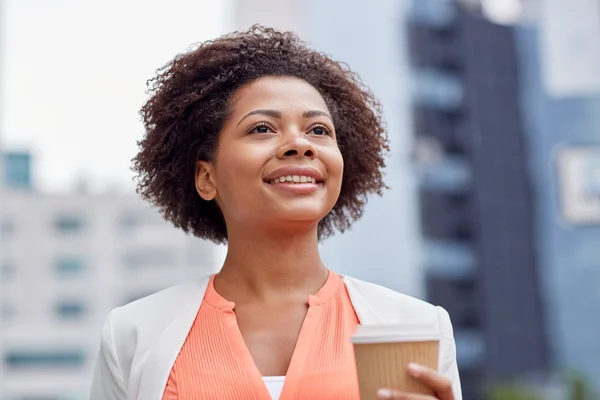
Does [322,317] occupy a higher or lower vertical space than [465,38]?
lower

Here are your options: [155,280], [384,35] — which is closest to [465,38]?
[384,35]

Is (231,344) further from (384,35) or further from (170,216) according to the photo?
(384,35)

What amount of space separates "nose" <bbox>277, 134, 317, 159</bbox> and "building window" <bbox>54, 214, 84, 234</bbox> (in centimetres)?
2999

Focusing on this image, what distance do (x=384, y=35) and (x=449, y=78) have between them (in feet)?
6.21

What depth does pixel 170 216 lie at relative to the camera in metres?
1.36

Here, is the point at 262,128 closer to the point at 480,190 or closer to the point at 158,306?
the point at 158,306

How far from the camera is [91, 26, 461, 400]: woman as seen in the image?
1086 mm

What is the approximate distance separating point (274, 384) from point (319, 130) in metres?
0.34

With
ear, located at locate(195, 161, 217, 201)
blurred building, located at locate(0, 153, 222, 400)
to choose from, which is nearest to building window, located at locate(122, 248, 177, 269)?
blurred building, located at locate(0, 153, 222, 400)

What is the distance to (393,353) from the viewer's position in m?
0.84

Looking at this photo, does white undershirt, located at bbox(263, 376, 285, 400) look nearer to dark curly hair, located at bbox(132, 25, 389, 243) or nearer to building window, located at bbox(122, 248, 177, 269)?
dark curly hair, located at bbox(132, 25, 389, 243)

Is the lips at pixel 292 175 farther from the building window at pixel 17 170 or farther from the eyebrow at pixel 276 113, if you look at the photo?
the building window at pixel 17 170

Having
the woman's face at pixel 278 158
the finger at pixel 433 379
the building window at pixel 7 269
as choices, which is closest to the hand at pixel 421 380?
the finger at pixel 433 379

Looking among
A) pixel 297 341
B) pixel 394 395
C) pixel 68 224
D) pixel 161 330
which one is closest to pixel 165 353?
pixel 161 330
